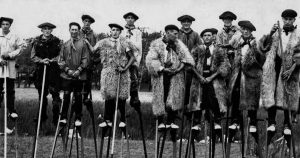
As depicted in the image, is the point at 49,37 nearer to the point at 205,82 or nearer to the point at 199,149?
the point at 205,82

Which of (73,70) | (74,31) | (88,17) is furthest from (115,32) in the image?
(88,17)

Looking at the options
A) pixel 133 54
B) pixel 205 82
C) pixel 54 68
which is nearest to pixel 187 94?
pixel 205 82

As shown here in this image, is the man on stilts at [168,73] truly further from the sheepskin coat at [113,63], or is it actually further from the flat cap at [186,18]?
the flat cap at [186,18]

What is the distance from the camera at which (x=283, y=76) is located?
10.9 m

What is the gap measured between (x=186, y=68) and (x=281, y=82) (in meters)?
2.05

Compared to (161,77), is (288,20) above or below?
above

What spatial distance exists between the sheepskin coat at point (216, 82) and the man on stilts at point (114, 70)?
Result: 57.1 inches

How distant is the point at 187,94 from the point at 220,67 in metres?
0.95

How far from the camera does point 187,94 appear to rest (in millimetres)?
12195

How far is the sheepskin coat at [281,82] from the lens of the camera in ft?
35.7

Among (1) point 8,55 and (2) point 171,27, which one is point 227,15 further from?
(1) point 8,55

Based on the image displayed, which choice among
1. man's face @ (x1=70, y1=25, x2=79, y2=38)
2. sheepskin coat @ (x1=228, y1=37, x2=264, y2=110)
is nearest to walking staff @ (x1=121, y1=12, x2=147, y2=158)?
man's face @ (x1=70, y1=25, x2=79, y2=38)

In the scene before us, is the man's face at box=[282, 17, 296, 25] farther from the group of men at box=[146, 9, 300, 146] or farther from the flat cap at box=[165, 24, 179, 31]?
the flat cap at box=[165, 24, 179, 31]

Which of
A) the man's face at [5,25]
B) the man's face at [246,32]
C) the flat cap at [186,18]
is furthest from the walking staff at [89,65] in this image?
the man's face at [246,32]
